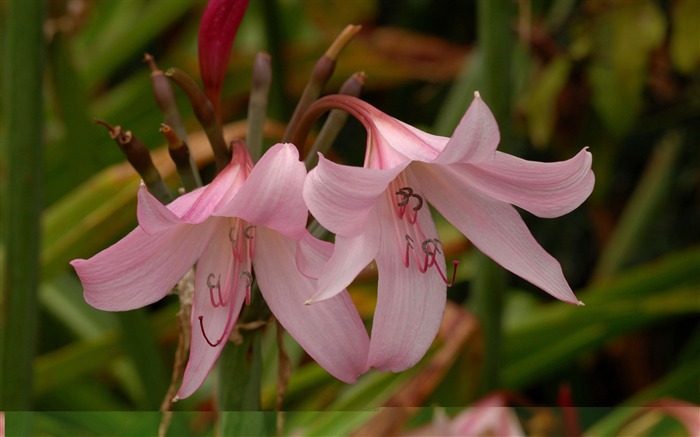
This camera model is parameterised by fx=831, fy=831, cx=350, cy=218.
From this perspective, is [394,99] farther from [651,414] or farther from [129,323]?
[651,414]

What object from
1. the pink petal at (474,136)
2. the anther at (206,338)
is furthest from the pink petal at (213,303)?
the pink petal at (474,136)

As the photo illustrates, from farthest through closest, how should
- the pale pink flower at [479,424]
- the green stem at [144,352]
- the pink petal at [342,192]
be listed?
1. the green stem at [144,352]
2. the pale pink flower at [479,424]
3. the pink petal at [342,192]

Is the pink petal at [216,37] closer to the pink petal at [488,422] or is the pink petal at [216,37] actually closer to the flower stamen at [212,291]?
the flower stamen at [212,291]

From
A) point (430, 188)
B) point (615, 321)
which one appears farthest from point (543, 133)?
point (430, 188)

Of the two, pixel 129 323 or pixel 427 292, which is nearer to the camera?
pixel 427 292

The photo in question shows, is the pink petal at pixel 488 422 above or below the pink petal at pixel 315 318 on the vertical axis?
below

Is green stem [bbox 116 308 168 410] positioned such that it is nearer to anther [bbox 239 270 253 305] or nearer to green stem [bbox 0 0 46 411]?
green stem [bbox 0 0 46 411]
